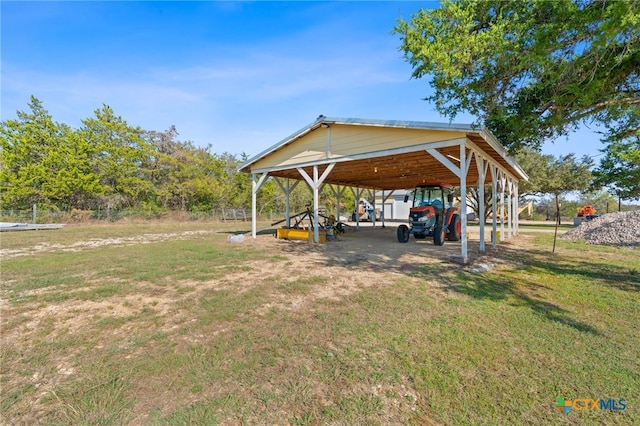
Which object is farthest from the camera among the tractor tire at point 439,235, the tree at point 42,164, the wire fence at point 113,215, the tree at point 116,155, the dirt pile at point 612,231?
the tree at point 116,155

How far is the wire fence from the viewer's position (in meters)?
20.5

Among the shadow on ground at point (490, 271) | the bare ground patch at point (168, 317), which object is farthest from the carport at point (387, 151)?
the bare ground patch at point (168, 317)

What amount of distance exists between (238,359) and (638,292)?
605 cm

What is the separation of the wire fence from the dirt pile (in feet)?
79.4

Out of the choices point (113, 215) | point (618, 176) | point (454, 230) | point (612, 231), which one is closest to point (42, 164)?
point (113, 215)

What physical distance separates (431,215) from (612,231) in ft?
24.4

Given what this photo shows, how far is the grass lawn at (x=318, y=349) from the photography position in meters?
2.02

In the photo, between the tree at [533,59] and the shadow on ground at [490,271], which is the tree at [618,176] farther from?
the tree at [533,59]

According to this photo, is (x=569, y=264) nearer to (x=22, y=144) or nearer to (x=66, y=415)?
(x=66, y=415)

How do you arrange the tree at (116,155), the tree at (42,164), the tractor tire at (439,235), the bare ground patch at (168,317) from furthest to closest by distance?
1. the tree at (116,155)
2. the tree at (42,164)
3. the tractor tire at (439,235)
4. the bare ground patch at (168,317)

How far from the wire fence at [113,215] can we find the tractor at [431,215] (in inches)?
829

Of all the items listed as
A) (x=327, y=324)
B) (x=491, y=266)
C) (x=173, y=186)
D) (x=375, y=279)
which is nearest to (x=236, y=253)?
(x=375, y=279)

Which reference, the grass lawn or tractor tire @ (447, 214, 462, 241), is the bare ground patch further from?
tractor tire @ (447, 214, 462, 241)

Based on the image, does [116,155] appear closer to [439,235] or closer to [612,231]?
[439,235]
